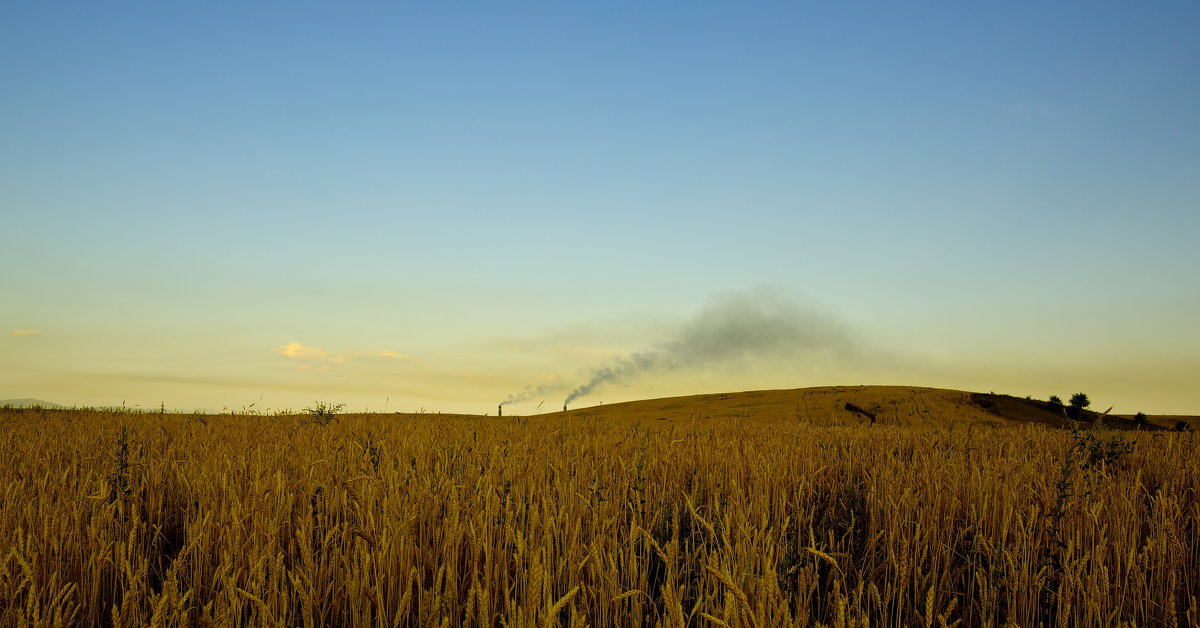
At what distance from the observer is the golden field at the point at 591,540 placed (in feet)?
7.14

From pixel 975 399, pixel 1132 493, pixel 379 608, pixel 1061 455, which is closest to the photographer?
pixel 379 608

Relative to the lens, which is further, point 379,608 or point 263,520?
point 263,520

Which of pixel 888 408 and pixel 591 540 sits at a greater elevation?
pixel 888 408

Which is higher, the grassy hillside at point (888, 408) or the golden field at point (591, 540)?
the grassy hillside at point (888, 408)

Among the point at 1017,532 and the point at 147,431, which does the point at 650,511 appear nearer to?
the point at 1017,532

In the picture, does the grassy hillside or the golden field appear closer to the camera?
the golden field

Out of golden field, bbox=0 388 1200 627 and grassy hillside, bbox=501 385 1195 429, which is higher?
grassy hillside, bbox=501 385 1195 429

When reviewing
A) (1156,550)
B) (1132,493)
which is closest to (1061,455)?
(1132,493)

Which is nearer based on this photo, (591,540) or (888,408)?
(591,540)

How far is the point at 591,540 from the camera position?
9.18 ft

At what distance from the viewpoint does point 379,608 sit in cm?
200

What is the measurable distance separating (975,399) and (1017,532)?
13889 millimetres

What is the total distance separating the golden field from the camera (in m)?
2.18

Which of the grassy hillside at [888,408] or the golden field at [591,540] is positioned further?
the grassy hillside at [888,408]
